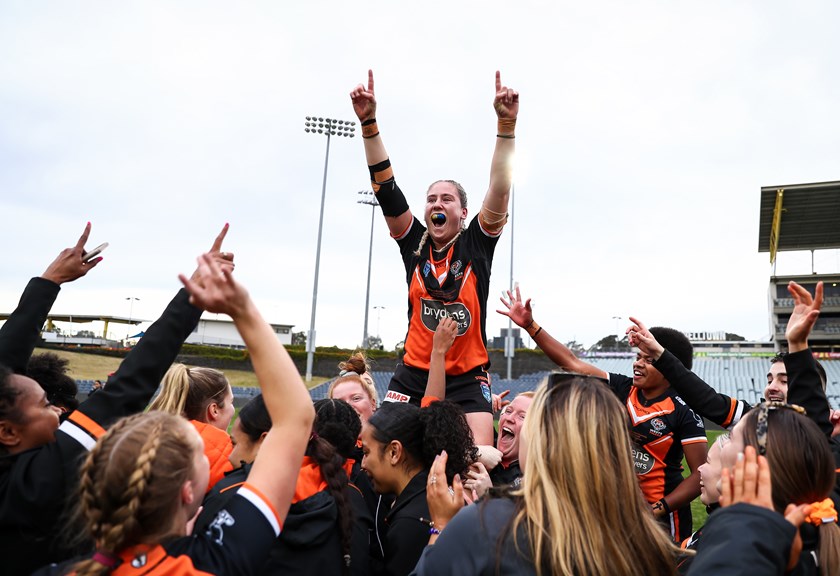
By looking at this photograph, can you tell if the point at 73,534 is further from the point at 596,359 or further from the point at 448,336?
the point at 596,359

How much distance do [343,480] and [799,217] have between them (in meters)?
45.3

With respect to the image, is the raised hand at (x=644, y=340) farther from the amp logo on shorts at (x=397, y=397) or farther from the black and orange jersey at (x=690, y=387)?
the amp logo on shorts at (x=397, y=397)

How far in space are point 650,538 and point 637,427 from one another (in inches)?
114

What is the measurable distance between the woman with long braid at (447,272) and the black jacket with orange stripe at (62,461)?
7.40 feet

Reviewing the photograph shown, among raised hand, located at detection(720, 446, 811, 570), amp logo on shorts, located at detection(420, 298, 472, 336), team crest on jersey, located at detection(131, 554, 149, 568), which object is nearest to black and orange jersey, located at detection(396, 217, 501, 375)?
amp logo on shorts, located at detection(420, 298, 472, 336)

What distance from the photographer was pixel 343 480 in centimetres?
307

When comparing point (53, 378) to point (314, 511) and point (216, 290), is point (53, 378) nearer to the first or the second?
point (314, 511)

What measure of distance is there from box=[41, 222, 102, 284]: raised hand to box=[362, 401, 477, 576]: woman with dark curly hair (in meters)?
1.73

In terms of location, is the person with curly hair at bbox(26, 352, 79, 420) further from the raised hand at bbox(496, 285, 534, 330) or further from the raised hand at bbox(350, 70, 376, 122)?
the raised hand at bbox(496, 285, 534, 330)

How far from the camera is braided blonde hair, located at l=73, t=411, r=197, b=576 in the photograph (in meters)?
1.84

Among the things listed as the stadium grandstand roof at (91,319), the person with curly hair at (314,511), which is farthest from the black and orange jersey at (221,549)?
the stadium grandstand roof at (91,319)

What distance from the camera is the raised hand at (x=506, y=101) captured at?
4125mm

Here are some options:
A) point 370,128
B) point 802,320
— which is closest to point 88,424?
point 370,128

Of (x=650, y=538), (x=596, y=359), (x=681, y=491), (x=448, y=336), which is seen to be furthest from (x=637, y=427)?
(x=596, y=359)
